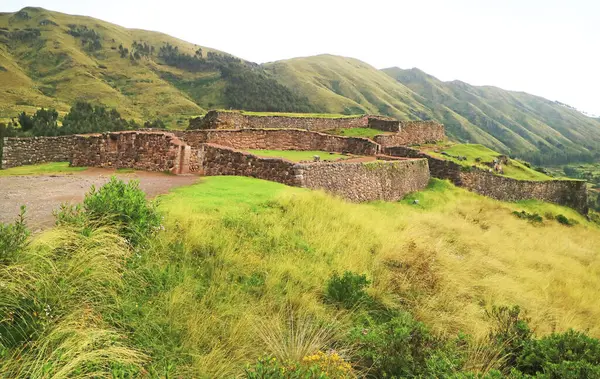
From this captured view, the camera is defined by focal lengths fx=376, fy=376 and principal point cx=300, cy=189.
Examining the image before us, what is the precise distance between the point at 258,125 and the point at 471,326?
2398cm

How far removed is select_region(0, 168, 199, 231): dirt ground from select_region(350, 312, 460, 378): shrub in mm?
5257

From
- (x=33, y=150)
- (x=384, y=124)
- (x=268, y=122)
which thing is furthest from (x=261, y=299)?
(x=384, y=124)

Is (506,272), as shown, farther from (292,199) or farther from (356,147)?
(356,147)

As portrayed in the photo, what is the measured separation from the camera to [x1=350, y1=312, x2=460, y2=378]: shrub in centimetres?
426

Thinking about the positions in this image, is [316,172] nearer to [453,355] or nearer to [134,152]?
[134,152]

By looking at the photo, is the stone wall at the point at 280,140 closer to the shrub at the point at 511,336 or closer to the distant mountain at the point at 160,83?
the shrub at the point at 511,336

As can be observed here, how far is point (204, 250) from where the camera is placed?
20.5 ft

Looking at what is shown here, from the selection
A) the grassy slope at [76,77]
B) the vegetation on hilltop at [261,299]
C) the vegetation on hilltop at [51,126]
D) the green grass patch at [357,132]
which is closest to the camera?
the vegetation on hilltop at [261,299]

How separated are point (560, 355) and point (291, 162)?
901 centimetres

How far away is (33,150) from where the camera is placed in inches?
758

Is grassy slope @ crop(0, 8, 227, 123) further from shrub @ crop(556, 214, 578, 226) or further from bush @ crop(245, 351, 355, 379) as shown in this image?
bush @ crop(245, 351, 355, 379)

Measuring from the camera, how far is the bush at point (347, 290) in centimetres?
595

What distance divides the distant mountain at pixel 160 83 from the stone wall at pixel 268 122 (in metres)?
47.4

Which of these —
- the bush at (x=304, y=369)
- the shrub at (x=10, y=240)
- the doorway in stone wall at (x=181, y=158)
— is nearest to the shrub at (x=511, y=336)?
the bush at (x=304, y=369)
